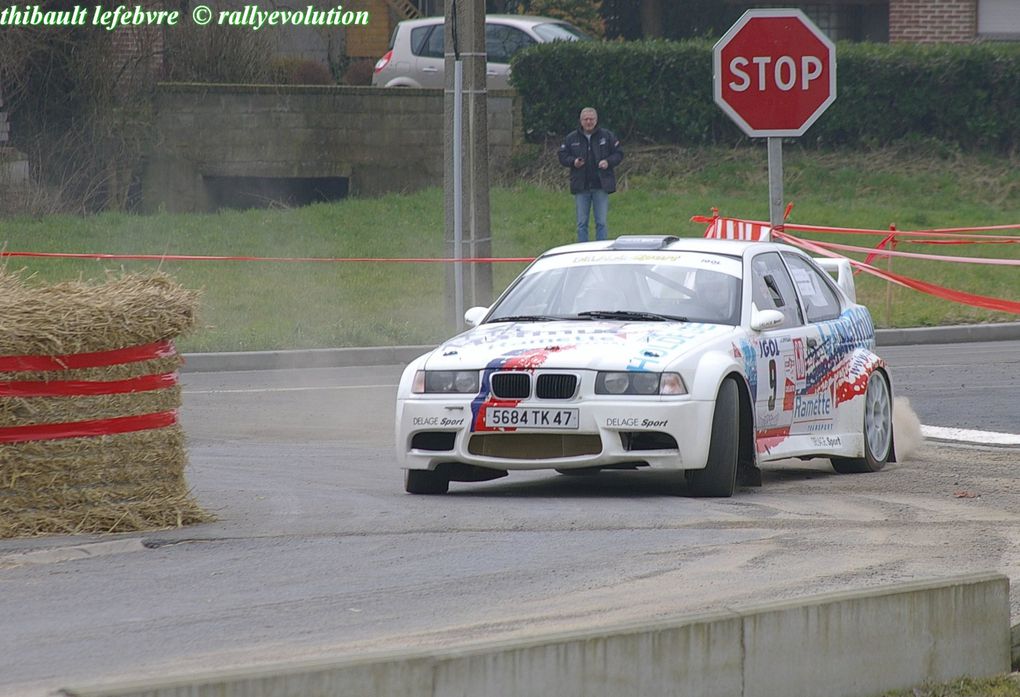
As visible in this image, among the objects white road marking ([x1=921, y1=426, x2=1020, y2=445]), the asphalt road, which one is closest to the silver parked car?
white road marking ([x1=921, y1=426, x2=1020, y2=445])

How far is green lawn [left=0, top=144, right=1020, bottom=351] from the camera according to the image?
2036 cm

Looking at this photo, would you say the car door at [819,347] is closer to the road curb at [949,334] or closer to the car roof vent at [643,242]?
the car roof vent at [643,242]

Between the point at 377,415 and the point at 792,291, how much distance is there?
4.52 m

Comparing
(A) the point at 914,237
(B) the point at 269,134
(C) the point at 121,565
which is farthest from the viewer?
(B) the point at 269,134

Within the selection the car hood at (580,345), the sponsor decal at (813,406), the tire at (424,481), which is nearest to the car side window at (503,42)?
the sponsor decal at (813,406)

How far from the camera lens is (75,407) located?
775 cm

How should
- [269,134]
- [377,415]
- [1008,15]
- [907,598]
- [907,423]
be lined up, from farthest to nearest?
[1008,15] < [269,134] < [377,415] < [907,423] < [907,598]

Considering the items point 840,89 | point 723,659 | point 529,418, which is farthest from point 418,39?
point 723,659

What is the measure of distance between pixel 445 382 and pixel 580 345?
0.73 metres

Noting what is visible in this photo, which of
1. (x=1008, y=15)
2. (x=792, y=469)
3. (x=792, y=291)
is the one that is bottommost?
(x=792, y=469)

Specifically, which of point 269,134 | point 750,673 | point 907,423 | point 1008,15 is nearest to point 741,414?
point 907,423

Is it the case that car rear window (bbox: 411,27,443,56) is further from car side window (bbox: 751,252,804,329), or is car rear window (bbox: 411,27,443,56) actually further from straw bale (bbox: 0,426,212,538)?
straw bale (bbox: 0,426,212,538)

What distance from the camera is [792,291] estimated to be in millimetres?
10844

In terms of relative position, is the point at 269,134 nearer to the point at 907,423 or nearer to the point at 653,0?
the point at 653,0
